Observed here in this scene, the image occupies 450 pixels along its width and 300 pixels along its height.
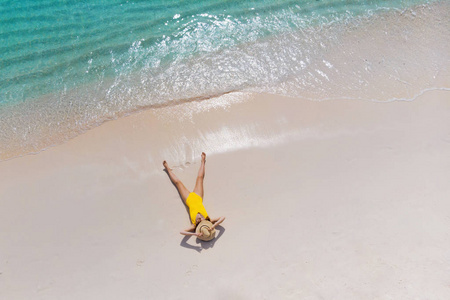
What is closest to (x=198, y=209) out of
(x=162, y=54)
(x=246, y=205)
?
(x=246, y=205)

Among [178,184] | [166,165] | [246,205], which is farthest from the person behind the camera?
[166,165]

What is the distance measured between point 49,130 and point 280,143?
4.92m

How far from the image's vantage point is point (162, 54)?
762cm

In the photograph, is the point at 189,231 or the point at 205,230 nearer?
the point at 205,230

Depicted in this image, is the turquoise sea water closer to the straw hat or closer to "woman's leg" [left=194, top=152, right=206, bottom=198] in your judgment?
"woman's leg" [left=194, top=152, right=206, bottom=198]

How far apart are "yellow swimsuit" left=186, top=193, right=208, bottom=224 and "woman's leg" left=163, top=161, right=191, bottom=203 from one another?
14 centimetres

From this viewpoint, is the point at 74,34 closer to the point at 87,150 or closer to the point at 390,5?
the point at 87,150

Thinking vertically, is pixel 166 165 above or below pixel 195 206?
above

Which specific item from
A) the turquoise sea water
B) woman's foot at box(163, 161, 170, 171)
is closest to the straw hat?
woman's foot at box(163, 161, 170, 171)

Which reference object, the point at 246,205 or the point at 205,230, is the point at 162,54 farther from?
the point at 205,230

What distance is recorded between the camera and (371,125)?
6379 mm

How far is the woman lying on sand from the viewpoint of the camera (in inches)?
202

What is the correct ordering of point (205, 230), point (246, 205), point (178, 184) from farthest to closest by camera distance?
point (178, 184) < point (246, 205) < point (205, 230)

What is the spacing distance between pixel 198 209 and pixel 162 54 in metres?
4.22
